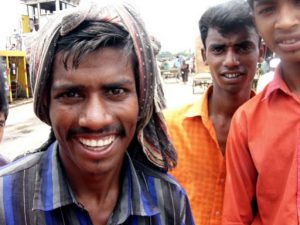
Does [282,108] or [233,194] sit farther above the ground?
[282,108]

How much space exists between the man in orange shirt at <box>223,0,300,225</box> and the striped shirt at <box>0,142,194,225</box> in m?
0.33

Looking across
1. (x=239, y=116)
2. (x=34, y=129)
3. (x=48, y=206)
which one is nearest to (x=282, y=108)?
(x=239, y=116)

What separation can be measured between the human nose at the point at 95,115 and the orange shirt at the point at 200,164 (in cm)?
100

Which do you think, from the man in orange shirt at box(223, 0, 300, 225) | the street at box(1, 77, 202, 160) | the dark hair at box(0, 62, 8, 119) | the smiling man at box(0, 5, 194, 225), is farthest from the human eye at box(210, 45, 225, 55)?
the street at box(1, 77, 202, 160)

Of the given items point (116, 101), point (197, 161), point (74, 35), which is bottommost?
point (197, 161)

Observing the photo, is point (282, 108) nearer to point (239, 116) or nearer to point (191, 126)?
point (239, 116)

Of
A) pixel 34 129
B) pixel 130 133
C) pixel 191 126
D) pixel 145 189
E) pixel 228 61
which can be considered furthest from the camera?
pixel 34 129

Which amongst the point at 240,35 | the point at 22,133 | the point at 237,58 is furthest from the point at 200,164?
the point at 22,133


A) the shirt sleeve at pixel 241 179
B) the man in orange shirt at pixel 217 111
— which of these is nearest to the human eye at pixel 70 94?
the shirt sleeve at pixel 241 179

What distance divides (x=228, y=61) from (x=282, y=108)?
1.75 ft

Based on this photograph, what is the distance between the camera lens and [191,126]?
2.30 metres

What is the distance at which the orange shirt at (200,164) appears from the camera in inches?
84.0

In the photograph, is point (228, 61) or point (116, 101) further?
point (228, 61)

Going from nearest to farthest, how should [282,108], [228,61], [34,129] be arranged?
[282,108]
[228,61]
[34,129]
